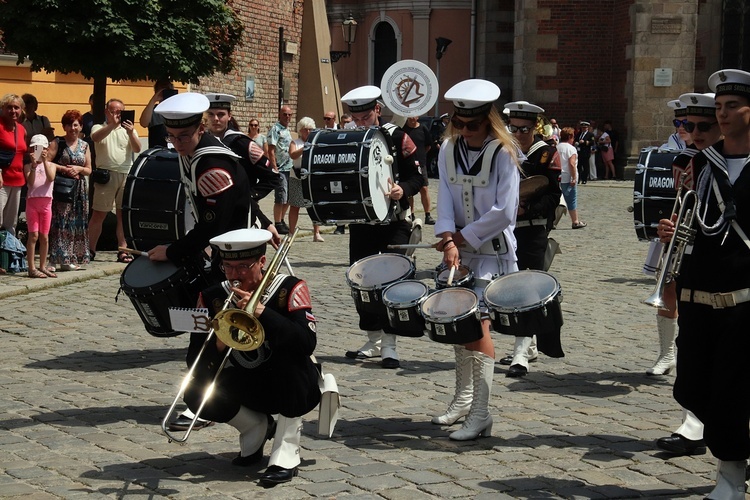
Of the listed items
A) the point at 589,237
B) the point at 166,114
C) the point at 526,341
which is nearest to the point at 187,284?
the point at 166,114

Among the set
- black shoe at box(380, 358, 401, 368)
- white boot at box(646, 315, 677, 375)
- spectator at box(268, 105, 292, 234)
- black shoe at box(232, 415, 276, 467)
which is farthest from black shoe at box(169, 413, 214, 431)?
spectator at box(268, 105, 292, 234)

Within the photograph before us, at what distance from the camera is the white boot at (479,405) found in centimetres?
687

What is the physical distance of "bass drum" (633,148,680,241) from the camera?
31.9 feet

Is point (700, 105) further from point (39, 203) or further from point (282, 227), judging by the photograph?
point (282, 227)

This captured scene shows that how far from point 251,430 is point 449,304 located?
1.27m

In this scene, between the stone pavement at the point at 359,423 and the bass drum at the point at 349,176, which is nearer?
the stone pavement at the point at 359,423

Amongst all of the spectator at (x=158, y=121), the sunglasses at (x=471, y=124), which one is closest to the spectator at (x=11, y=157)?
the spectator at (x=158, y=121)

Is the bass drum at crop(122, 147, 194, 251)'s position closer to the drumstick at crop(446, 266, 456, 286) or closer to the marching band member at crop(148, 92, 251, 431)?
the marching band member at crop(148, 92, 251, 431)

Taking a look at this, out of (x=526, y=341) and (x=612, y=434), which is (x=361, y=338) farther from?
(x=612, y=434)

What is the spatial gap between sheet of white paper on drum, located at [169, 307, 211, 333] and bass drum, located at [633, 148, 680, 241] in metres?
4.75

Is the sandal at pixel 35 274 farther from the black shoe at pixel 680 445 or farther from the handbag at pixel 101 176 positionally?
the black shoe at pixel 680 445

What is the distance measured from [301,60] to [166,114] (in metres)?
26.0

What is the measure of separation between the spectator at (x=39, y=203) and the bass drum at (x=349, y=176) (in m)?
4.22

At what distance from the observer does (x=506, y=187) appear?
7.04 m
